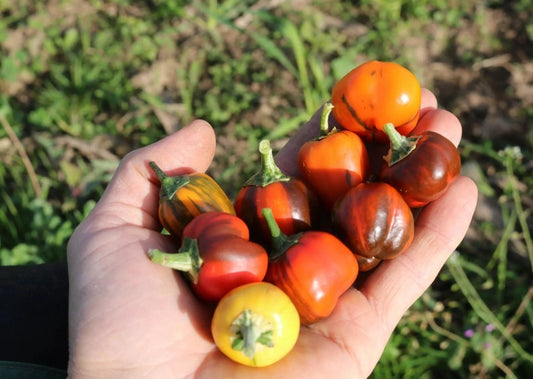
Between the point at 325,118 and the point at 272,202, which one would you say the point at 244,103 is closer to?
the point at 325,118

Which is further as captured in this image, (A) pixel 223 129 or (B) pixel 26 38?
(B) pixel 26 38

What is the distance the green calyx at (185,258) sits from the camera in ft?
8.70

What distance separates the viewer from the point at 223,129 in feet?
16.6

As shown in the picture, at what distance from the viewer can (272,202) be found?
3.02m

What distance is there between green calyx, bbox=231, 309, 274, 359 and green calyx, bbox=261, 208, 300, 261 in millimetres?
445

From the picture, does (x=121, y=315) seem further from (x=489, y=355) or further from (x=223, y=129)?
(x=223, y=129)

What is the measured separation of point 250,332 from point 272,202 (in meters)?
0.80

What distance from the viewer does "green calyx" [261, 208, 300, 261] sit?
9.33 ft

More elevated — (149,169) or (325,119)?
(149,169)

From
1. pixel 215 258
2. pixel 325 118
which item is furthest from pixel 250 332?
Answer: pixel 325 118

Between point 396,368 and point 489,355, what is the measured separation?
0.53m

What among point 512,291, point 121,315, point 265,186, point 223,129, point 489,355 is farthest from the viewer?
point 223,129

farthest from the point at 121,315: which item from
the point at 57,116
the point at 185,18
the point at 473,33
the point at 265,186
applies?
the point at 473,33

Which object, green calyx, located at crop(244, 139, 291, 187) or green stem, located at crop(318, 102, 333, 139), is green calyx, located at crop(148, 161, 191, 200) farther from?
green stem, located at crop(318, 102, 333, 139)
